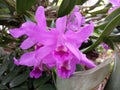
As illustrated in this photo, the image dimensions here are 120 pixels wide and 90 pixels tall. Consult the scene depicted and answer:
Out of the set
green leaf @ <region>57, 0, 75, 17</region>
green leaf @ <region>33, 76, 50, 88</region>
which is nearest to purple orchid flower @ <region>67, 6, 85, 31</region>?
green leaf @ <region>57, 0, 75, 17</region>

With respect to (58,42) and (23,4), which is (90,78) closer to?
(58,42)

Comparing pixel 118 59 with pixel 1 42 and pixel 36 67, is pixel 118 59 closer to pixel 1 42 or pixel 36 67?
pixel 36 67

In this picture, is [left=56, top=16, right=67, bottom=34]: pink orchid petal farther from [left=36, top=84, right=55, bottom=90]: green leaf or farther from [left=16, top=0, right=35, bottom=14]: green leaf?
[left=36, top=84, right=55, bottom=90]: green leaf

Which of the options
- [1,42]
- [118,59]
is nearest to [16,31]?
[118,59]

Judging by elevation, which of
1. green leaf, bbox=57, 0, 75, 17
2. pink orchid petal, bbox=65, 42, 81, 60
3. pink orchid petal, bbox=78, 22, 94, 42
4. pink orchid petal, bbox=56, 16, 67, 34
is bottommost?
pink orchid petal, bbox=65, 42, 81, 60

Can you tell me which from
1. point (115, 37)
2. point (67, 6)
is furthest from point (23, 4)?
point (115, 37)

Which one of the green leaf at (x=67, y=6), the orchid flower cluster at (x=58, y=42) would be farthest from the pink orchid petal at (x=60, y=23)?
the green leaf at (x=67, y=6)
